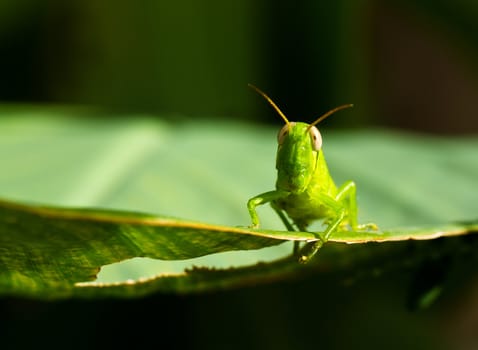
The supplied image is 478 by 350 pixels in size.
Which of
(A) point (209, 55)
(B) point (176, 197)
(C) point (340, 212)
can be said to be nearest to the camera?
(C) point (340, 212)

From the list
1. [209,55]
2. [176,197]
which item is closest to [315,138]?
[176,197]

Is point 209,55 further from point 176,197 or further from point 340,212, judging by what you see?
point 340,212

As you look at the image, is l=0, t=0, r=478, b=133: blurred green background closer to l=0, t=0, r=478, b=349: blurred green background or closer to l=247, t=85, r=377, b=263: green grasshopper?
l=0, t=0, r=478, b=349: blurred green background

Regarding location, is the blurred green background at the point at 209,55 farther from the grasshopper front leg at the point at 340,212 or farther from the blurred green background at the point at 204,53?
the grasshopper front leg at the point at 340,212

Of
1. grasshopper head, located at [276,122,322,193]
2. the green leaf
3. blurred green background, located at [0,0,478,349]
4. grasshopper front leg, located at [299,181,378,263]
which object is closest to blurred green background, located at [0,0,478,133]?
blurred green background, located at [0,0,478,349]

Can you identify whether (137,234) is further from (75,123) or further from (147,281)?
(75,123)

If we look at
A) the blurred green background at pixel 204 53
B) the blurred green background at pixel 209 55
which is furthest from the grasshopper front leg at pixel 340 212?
the blurred green background at pixel 204 53
